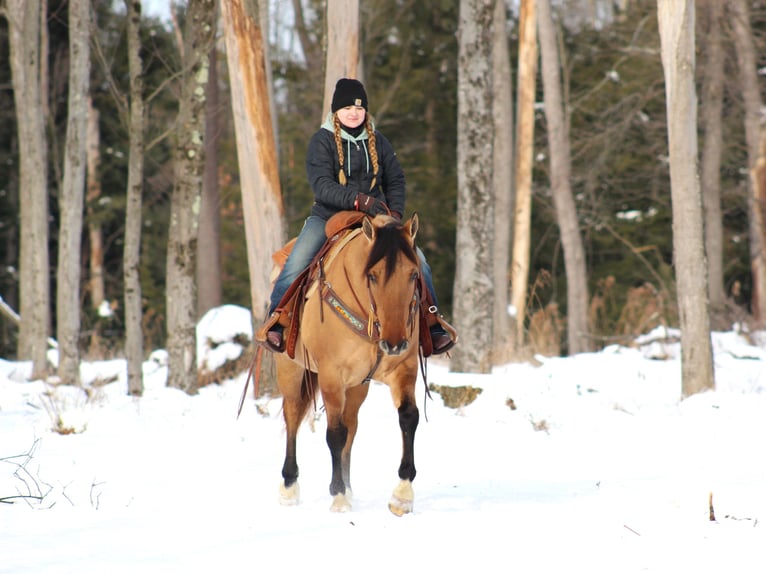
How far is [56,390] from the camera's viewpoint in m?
12.0

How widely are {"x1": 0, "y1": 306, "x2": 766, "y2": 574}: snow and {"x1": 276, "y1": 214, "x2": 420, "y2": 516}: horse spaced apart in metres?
0.29

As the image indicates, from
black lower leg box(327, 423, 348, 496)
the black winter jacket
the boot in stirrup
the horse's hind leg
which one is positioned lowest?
black lower leg box(327, 423, 348, 496)

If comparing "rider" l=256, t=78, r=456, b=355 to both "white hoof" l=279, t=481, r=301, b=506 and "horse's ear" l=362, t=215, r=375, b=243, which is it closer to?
"horse's ear" l=362, t=215, r=375, b=243

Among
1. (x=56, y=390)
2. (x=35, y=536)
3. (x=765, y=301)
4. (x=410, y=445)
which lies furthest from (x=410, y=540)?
(x=765, y=301)

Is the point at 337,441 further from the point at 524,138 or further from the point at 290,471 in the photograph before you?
the point at 524,138

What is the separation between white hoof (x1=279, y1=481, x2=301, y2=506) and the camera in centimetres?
679

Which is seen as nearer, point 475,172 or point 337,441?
point 337,441

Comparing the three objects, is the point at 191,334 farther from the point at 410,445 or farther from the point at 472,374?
the point at 410,445

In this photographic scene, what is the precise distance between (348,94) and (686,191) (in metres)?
4.60

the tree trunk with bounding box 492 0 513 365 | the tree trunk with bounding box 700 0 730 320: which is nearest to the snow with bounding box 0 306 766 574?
the tree trunk with bounding box 492 0 513 365

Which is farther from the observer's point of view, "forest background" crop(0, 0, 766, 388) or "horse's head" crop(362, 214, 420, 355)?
"forest background" crop(0, 0, 766, 388)

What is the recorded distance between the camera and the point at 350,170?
7.06 m

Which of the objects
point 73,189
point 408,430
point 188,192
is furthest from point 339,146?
point 73,189

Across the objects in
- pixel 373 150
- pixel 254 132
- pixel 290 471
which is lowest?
pixel 290 471
